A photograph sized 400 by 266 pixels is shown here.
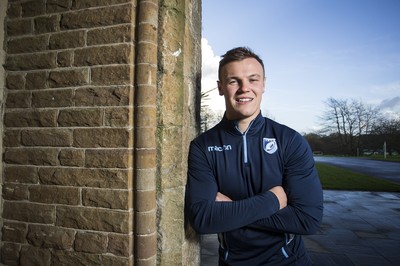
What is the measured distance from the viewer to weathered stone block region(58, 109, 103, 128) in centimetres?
151

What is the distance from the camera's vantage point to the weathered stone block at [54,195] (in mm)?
1548

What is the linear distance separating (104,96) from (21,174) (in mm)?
817

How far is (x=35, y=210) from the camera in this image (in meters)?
1.62

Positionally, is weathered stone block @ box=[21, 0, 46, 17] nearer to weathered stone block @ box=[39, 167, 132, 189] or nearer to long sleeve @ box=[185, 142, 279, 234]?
weathered stone block @ box=[39, 167, 132, 189]

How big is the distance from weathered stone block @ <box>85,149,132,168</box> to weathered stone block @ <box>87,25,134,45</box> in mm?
676

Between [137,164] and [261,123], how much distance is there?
2.96 feet

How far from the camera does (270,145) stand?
64.8 inches

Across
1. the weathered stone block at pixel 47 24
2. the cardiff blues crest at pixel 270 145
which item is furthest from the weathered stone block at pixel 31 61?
the cardiff blues crest at pixel 270 145

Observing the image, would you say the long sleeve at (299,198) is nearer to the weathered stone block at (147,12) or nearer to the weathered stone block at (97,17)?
the weathered stone block at (147,12)

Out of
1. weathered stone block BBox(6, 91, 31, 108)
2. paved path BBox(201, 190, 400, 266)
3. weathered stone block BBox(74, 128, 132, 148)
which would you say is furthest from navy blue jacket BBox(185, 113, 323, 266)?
paved path BBox(201, 190, 400, 266)

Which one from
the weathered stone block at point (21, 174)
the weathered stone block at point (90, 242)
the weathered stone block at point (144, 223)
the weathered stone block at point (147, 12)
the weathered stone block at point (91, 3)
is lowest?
the weathered stone block at point (90, 242)

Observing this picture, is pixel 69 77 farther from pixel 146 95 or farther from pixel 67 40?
pixel 146 95

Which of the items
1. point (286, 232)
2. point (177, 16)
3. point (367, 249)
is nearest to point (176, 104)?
point (177, 16)

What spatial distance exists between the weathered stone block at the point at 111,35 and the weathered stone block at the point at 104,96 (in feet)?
0.96
